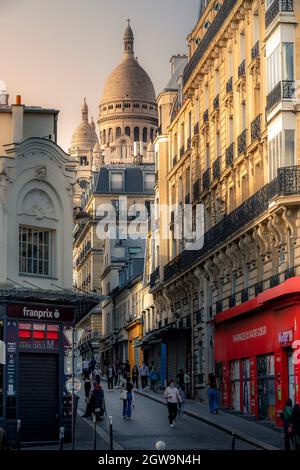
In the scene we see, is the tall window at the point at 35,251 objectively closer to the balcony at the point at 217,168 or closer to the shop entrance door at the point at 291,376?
the shop entrance door at the point at 291,376

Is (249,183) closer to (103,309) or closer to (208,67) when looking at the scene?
(208,67)

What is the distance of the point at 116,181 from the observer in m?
146

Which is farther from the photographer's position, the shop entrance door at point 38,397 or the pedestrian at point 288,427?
the shop entrance door at point 38,397

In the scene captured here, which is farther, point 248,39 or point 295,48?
point 248,39

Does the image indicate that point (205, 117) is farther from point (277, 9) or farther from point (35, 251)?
point (35, 251)

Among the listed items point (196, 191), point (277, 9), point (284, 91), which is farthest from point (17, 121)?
point (196, 191)

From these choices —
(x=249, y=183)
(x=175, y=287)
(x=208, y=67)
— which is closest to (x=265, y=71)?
(x=249, y=183)

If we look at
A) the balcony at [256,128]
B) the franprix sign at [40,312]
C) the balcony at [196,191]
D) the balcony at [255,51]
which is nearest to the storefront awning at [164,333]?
the balcony at [196,191]

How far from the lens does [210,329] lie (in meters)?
58.4

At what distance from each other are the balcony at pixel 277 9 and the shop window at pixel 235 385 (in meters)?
15.0

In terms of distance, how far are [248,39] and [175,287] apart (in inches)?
892

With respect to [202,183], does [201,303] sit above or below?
below

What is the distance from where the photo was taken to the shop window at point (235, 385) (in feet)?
165

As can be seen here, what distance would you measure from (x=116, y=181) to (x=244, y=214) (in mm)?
97656
